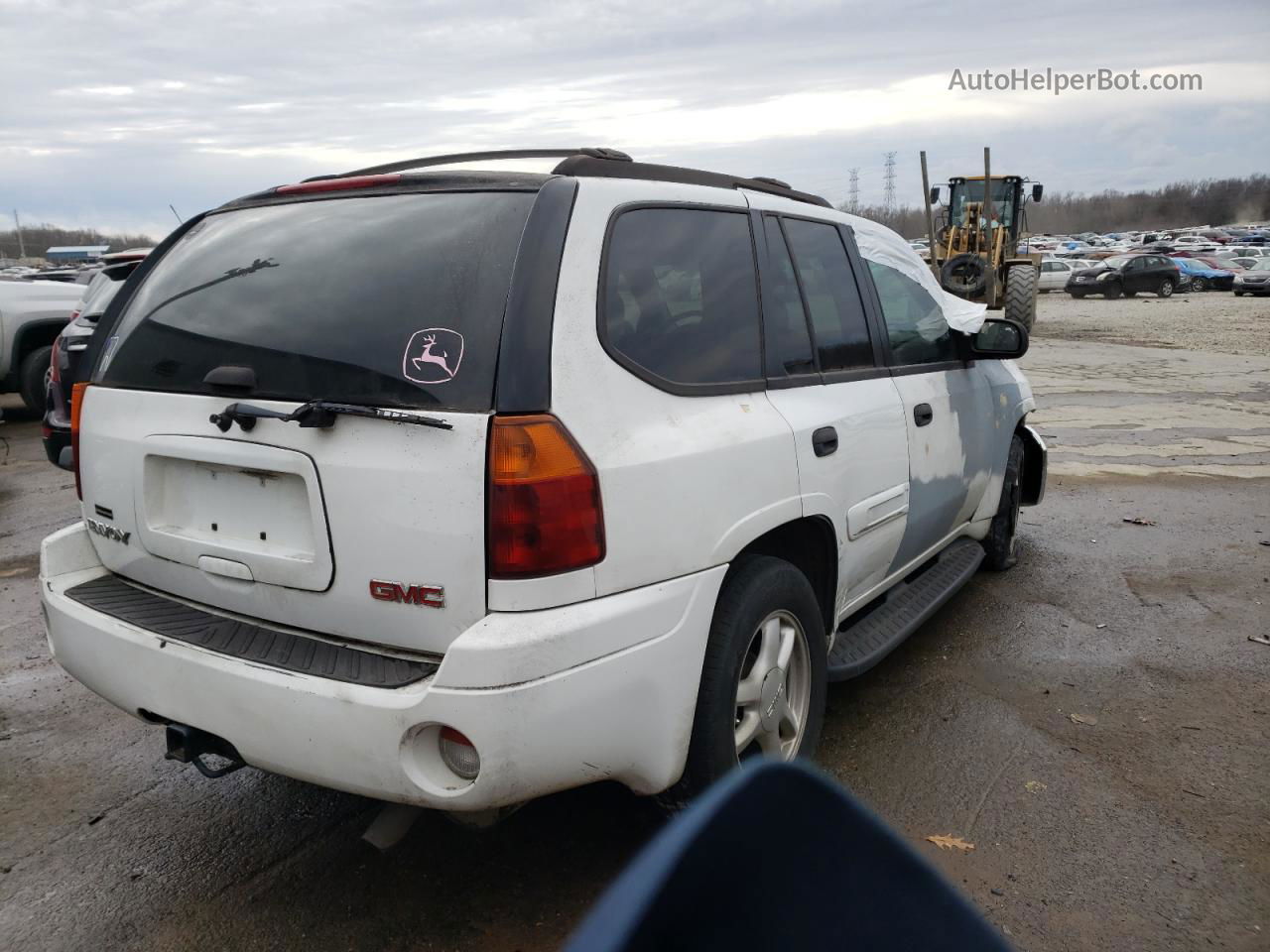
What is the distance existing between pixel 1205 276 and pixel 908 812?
4244 cm

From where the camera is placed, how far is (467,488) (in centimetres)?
220

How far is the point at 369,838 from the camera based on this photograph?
8.25 feet

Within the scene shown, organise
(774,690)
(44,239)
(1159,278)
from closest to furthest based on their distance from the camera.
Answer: (774,690), (1159,278), (44,239)

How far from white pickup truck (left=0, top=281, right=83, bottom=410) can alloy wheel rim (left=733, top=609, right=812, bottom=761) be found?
415 inches

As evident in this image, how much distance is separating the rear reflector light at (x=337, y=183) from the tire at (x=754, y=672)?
144 cm

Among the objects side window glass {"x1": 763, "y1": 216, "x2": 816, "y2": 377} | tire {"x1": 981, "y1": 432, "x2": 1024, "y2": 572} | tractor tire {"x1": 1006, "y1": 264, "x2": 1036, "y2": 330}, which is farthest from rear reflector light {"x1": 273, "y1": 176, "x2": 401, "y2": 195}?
tractor tire {"x1": 1006, "y1": 264, "x2": 1036, "y2": 330}

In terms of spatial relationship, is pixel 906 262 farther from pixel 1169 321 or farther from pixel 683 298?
pixel 1169 321

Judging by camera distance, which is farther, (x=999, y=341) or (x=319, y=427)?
(x=999, y=341)

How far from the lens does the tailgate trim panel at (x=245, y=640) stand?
2275 millimetres

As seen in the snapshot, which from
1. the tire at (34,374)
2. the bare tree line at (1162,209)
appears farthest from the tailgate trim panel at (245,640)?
the bare tree line at (1162,209)

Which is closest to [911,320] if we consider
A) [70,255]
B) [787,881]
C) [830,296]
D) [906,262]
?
[906,262]

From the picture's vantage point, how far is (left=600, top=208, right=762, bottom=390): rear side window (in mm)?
2516

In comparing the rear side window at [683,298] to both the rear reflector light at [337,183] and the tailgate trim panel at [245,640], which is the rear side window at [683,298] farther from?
the tailgate trim panel at [245,640]

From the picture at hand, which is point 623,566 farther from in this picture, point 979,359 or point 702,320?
point 979,359
